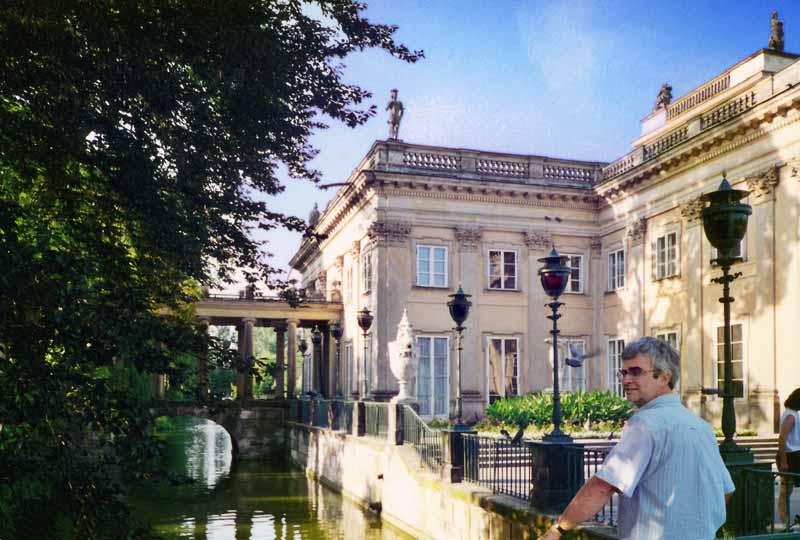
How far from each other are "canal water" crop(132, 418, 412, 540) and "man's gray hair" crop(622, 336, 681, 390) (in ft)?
31.9

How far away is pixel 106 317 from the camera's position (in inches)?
221

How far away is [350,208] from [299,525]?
1543cm

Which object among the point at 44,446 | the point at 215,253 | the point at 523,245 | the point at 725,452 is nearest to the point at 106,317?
the point at 44,446

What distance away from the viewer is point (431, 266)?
28.0 m

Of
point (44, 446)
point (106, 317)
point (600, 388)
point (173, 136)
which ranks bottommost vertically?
point (600, 388)

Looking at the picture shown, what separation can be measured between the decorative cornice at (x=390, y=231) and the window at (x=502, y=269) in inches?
130

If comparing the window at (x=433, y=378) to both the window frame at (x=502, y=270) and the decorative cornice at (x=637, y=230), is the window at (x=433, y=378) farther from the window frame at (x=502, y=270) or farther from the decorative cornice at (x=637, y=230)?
the decorative cornice at (x=637, y=230)

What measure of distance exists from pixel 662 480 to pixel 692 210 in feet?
71.7

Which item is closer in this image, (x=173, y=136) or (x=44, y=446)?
(x=44, y=446)

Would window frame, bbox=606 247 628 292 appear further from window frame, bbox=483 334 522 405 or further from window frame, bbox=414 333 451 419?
window frame, bbox=414 333 451 419

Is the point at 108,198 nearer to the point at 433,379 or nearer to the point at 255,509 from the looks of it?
the point at 255,509

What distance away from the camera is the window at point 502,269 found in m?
28.6

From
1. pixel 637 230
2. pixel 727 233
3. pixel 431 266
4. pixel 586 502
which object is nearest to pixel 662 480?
pixel 586 502

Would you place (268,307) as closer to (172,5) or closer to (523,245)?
(523,245)
